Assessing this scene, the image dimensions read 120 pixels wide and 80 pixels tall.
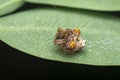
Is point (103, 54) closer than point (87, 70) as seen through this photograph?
Yes

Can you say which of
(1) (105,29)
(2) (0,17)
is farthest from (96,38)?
(2) (0,17)

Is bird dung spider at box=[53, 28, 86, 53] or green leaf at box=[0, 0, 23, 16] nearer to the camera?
bird dung spider at box=[53, 28, 86, 53]

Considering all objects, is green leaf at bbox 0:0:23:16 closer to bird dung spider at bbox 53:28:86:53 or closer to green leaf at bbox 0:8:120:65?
green leaf at bbox 0:8:120:65

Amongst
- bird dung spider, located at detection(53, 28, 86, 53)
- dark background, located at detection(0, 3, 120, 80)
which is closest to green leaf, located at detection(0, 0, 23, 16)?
dark background, located at detection(0, 3, 120, 80)

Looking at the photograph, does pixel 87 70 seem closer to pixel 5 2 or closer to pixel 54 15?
pixel 54 15

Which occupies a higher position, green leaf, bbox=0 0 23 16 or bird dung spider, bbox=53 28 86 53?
green leaf, bbox=0 0 23 16

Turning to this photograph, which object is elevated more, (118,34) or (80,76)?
(118,34)
